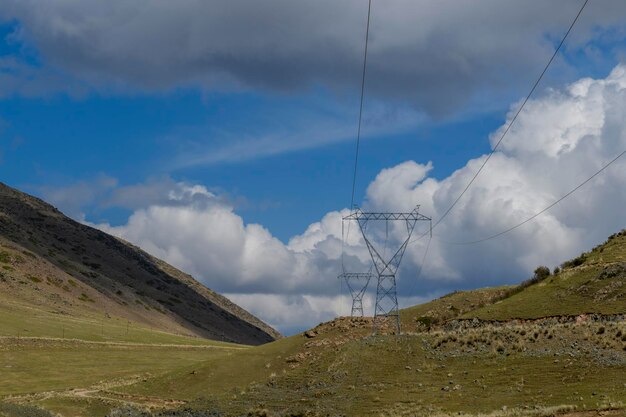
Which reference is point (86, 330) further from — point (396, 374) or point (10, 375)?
point (396, 374)

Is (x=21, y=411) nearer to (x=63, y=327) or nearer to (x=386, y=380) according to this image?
(x=386, y=380)

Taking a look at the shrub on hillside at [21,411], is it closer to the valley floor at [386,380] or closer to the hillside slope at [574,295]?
the valley floor at [386,380]

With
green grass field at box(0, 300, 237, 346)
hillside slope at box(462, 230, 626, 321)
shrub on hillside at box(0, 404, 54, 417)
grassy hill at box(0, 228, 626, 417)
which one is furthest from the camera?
green grass field at box(0, 300, 237, 346)

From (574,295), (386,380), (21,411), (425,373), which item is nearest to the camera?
(21,411)

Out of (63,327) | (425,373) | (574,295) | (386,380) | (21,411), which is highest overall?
(63,327)

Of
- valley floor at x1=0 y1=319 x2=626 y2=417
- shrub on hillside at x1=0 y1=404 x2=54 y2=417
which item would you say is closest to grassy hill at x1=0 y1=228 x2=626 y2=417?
valley floor at x1=0 y1=319 x2=626 y2=417

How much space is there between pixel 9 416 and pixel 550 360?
45.1 meters

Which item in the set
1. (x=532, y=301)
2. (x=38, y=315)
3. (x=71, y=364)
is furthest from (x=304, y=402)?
(x=38, y=315)

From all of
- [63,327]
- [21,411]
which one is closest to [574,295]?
[21,411]

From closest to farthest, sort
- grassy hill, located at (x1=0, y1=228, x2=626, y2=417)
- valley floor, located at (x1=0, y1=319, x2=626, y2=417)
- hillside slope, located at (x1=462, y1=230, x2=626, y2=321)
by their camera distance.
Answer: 1. valley floor, located at (x1=0, y1=319, x2=626, y2=417)
2. grassy hill, located at (x1=0, y1=228, x2=626, y2=417)
3. hillside slope, located at (x1=462, y1=230, x2=626, y2=321)

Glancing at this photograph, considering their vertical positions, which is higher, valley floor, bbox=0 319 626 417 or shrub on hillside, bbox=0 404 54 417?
valley floor, bbox=0 319 626 417

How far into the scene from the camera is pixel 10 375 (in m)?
97.4

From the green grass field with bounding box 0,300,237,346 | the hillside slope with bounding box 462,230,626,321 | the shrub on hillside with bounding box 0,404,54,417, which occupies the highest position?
the green grass field with bounding box 0,300,237,346

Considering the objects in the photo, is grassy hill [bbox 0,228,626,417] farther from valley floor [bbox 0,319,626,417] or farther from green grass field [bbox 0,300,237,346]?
green grass field [bbox 0,300,237,346]
